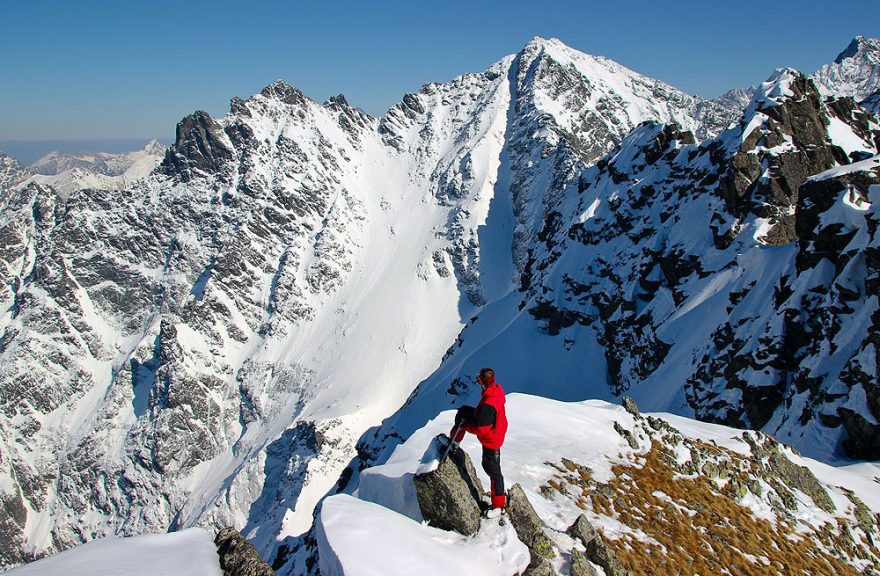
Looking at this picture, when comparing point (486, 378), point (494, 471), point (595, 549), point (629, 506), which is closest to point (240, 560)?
point (494, 471)

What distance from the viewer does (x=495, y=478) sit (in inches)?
394

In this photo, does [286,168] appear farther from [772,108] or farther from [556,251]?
[772,108]

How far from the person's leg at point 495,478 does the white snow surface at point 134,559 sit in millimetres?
4892

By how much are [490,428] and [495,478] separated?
0.94 m

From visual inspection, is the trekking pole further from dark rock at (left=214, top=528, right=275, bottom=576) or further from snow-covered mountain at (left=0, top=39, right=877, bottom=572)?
snow-covered mountain at (left=0, top=39, right=877, bottom=572)

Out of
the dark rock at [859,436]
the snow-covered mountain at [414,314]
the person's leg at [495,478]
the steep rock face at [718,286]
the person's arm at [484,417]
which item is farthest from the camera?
the snow-covered mountain at [414,314]

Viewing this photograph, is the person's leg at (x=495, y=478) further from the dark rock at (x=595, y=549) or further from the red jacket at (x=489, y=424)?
the dark rock at (x=595, y=549)

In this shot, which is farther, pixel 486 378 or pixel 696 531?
pixel 696 531

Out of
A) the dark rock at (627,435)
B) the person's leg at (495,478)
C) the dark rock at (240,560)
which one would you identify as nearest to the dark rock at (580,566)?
the person's leg at (495,478)

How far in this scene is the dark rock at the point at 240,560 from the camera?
300 inches

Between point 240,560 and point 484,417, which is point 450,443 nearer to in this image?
point 484,417

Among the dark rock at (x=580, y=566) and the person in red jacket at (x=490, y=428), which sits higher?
the person in red jacket at (x=490, y=428)

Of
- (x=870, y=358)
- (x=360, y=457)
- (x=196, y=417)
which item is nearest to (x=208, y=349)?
(x=196, y=417)

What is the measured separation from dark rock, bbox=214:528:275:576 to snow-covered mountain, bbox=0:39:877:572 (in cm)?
3244
